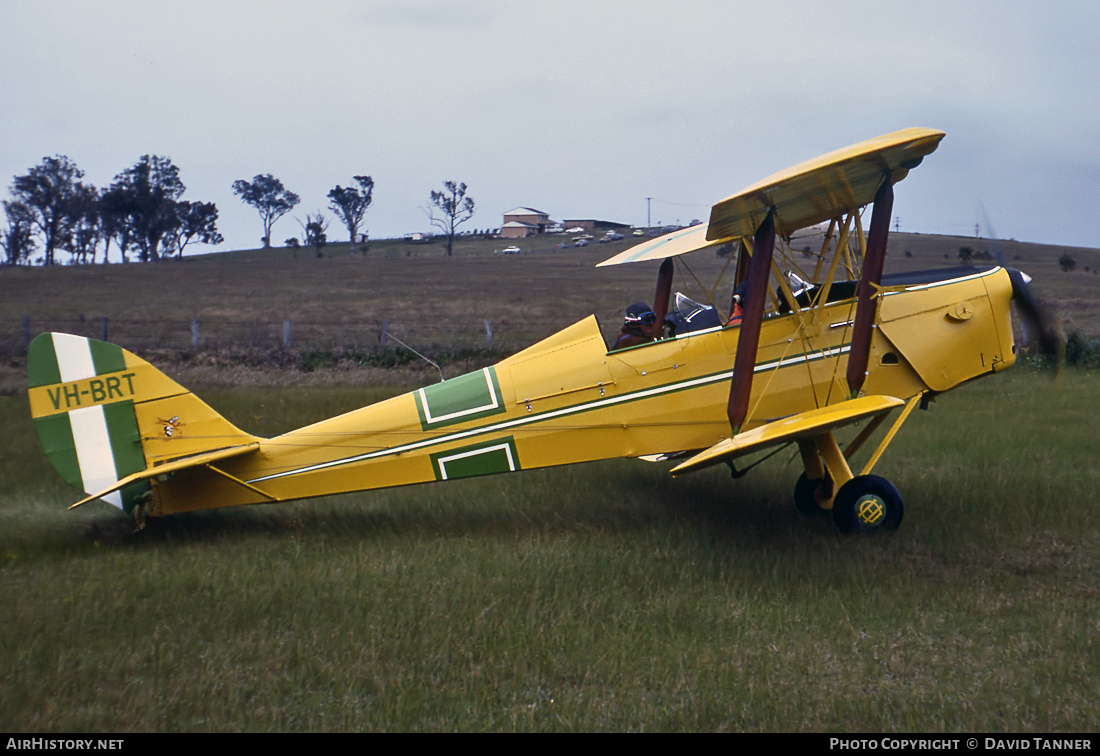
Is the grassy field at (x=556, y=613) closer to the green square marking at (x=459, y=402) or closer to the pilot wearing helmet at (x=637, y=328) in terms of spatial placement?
the green square marking at (x=459, y=402)

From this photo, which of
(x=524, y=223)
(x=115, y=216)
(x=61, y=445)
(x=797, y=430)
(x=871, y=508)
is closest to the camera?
(x=797, y=430)

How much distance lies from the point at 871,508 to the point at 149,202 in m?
65.4

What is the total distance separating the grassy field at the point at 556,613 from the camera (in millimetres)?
3762

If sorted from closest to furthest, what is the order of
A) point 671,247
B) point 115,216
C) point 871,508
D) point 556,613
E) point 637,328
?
point 556,613 < point 871,508 < point 637,328 < point 671,247 < point 115,216

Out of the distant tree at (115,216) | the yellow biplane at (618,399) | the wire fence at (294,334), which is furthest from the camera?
the distant tree at (115,216)

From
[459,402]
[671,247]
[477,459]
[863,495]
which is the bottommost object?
[863,495]

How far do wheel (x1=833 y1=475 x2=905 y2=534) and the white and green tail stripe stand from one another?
530cm

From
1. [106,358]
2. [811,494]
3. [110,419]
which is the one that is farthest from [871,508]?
[106,358]

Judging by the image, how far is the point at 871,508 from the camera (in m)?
6.04

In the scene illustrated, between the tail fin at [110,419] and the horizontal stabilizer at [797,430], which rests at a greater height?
the tail fin at [110,419]

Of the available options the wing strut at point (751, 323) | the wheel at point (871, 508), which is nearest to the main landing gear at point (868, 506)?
the wheel at point (871, 508)

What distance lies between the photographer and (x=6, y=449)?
9.24 m

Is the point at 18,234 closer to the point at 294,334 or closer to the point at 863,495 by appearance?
the point at 294,334

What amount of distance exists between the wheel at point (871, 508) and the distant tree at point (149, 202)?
211 ft
